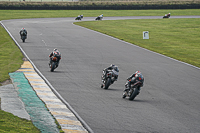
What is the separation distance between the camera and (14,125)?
33.4 feet

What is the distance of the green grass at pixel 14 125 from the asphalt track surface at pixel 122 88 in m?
1.73

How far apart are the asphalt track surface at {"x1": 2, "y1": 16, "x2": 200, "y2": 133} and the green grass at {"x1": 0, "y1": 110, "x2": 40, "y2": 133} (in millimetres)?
1735

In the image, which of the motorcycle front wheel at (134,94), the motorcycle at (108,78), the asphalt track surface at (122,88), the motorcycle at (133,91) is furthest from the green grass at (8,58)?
the motorcycle front wheel at (134,94)

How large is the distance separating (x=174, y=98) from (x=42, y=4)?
242 ft

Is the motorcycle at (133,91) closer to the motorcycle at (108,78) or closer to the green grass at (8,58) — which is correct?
the motorcycle at (108,78)

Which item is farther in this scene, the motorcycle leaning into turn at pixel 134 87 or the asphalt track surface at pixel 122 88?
the motorcycle leaning into turn at pixel 134 87

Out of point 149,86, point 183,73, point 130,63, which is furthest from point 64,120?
point 130,63

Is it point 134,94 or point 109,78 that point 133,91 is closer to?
point 134,94

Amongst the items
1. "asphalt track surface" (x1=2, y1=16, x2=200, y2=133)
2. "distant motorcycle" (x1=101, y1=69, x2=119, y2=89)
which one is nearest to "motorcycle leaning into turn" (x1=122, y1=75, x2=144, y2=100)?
"asphalt track surface" (x1=2, y1=16, x2=200, y2=133)

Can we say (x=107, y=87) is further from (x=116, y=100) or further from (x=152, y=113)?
(x=152, y=113)

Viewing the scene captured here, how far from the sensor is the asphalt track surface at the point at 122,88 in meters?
10.8

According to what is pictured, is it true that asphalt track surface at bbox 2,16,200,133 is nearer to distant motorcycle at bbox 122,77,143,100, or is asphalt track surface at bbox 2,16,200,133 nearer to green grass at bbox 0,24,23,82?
distant motorcycle at bbox 122,77,143,100

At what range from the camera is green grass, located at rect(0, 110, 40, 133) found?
972 cm

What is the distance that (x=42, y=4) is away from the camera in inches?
3322
